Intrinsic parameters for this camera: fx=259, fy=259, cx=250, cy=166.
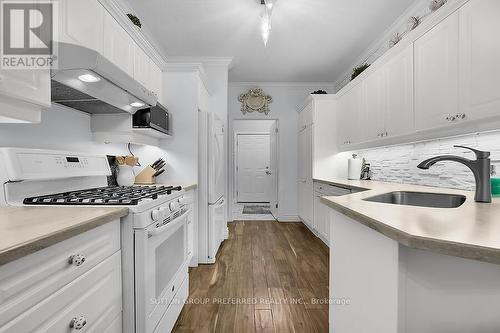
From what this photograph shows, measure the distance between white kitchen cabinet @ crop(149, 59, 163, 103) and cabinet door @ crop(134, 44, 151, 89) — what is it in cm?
9

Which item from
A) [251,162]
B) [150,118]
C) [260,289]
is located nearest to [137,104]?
[150,118]

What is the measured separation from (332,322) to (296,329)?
40 centimetres

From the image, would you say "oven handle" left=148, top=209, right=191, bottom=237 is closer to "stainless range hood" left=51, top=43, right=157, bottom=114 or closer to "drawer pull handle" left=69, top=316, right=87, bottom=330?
"drawer pull handle" left=69, top=316, right=87, bottom=330

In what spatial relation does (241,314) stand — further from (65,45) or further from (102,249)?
(65,45)

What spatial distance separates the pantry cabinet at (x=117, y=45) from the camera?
Result: 1859 millimetres

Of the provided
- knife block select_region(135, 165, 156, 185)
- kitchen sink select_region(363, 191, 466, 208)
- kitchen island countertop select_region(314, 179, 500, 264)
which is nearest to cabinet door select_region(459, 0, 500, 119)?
kitchen sink select_region(363, 191, 466, 208)

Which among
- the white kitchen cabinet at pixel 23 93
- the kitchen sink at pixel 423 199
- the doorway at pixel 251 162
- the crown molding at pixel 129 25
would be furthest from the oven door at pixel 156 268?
→ the doorway at pixel 251 162

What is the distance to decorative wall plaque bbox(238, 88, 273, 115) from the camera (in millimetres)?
5023

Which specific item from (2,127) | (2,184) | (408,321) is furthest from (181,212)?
(408,321)

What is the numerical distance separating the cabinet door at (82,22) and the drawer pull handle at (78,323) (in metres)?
1.35

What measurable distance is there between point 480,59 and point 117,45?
2464 millimetres

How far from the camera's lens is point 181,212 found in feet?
6.34

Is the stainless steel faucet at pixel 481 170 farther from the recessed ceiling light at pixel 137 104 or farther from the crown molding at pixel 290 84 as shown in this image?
the crown molding at pixel 290 84

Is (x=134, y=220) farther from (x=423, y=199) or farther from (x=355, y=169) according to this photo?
(x=355, y=169)
